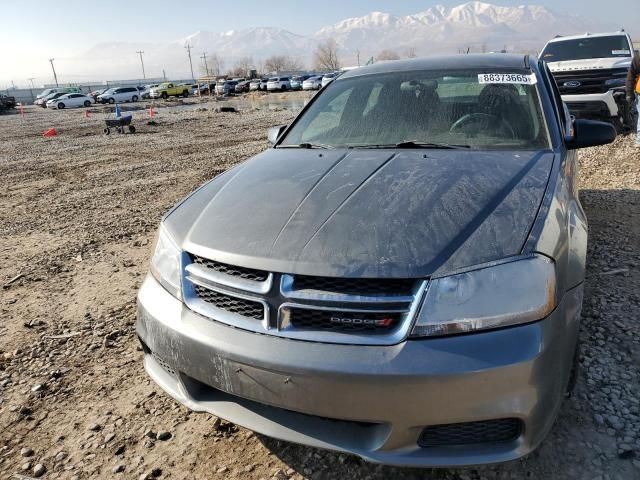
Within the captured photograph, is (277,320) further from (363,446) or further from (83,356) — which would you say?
(83,356)

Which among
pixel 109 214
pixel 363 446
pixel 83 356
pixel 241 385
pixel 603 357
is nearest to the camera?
pixel 363 446

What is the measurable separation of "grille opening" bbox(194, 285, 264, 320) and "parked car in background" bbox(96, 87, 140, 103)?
50552mm

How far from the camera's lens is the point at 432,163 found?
238 centimetres

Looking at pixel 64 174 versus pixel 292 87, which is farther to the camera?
pixel 292 87

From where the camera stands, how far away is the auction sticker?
9.82 feet

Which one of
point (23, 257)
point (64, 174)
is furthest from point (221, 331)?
point (64, 174)

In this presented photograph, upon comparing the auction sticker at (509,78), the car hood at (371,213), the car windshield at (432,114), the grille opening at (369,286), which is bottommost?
the grille opening at (369,286)

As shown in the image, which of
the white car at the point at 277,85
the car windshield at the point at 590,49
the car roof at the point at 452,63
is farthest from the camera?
the white car at the point at 277,85

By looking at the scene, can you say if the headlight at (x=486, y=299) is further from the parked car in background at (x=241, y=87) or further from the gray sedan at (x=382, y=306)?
the parked car in background at (x=241, y=87)

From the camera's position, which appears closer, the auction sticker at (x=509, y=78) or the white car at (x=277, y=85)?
the auction sticker at (x=509, y=78)

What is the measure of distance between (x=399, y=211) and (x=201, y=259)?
2.71 feet

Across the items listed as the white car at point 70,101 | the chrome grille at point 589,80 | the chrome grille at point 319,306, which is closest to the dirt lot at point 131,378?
the chrome grille at point 319,306

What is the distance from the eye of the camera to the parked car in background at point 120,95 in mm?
46688

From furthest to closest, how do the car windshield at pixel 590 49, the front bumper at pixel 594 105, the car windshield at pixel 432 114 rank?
1. the car windshield at pixel 590 49
2. the front bumper at pixel 594 105
3. the car windshield at pixel 432 114
